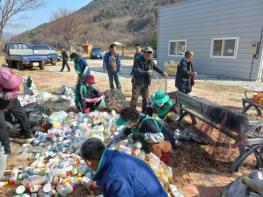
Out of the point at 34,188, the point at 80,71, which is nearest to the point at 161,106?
the point at 80,71

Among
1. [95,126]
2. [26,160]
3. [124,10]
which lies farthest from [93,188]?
[124,10]

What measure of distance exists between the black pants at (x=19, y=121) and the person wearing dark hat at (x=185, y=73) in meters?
3.73

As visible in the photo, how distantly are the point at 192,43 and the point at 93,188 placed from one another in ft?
45.2

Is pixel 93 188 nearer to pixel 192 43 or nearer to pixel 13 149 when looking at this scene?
pixel 13 149

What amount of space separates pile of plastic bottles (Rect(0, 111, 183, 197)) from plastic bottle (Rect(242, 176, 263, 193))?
2.58 ft

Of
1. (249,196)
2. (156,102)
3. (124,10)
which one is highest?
(124,10)

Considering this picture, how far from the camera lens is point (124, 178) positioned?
5.87 feet

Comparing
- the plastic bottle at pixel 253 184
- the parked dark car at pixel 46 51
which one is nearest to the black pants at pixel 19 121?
the plastic bottle at pixel 253 184

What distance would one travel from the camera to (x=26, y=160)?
425 cm

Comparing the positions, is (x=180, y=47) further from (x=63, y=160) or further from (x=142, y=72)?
(x=63, y=160)

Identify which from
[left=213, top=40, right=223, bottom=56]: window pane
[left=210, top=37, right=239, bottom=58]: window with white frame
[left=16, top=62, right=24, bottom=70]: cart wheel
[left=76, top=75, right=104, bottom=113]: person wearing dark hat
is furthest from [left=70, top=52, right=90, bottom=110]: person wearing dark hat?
[left=16, top=62, right=24, bottom=70]: cart wheel

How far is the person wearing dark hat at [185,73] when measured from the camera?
20.5ft

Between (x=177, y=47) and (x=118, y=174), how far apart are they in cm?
1603

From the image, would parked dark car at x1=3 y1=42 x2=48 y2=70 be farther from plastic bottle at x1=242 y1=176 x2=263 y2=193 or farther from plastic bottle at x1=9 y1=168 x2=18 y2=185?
plastic bottle at x1=242 y1=176 x2=263 y2=193
